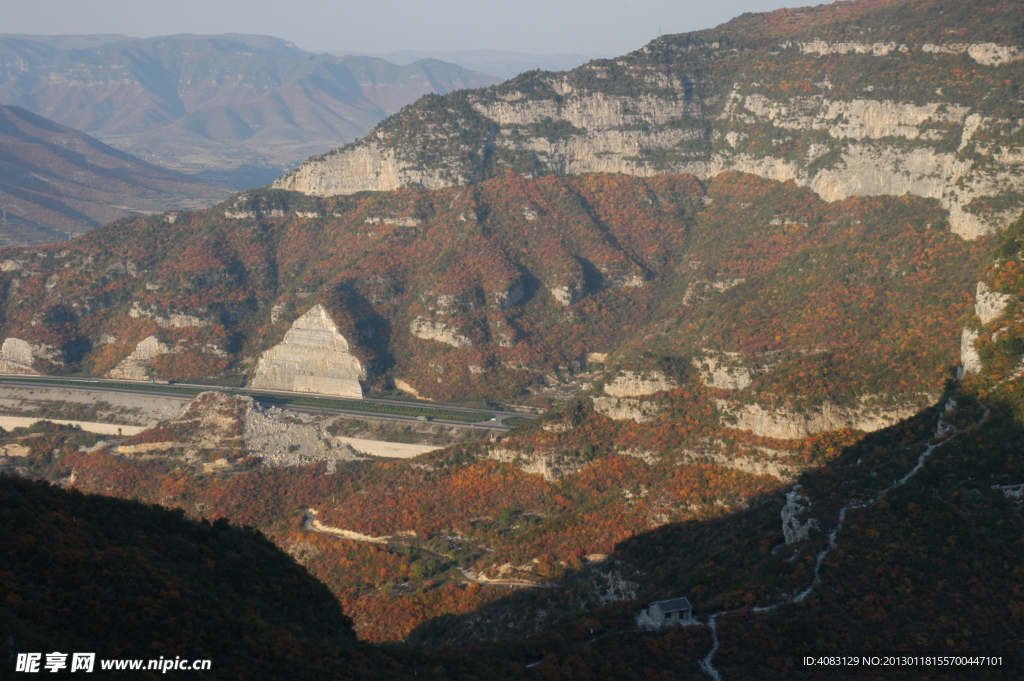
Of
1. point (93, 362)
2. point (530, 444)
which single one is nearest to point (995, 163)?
point (530, 444)

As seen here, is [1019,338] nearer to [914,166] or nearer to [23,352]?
[914,166]

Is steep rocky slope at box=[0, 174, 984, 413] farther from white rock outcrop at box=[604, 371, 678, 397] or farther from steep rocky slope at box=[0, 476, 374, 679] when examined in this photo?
steep rocky slope at box=[0, 476, 374, 679]

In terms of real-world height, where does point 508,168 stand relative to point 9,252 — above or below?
above

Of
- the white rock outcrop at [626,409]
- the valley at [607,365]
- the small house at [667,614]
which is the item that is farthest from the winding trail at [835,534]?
the white rock outcrop at [626,409]

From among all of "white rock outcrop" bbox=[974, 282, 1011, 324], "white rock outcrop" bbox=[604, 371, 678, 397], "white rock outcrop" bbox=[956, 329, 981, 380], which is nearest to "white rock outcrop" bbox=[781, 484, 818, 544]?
"white rock outcrop" bbox=[956, 329, 981, 380]

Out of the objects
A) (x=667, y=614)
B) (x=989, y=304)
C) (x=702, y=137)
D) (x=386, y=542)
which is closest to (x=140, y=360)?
(x=386, y=542)

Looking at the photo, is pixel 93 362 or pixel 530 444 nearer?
pixel 530 444

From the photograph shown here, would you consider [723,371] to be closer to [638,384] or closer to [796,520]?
[638,384]
